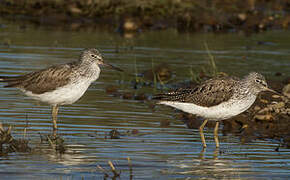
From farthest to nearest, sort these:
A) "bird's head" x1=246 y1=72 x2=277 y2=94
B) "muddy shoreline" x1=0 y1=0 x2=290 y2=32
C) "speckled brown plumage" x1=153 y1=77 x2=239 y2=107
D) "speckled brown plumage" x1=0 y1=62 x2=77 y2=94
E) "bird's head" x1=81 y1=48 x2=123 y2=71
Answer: "muddy shoreline" x1=0 y1=0 x2=290 y2=32, "bird's head" x1=81 y1=48 x2=123 y2=71, "speckled brown plumage" x1=0 y1=62 x2=77 y2=94, "bird's head" x1=246 y1=72 x2=277 y2=94, "speckled brown plumage" x1=153 y1=77 x2=239 y2=107

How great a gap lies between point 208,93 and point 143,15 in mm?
17133

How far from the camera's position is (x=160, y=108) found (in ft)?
53.9

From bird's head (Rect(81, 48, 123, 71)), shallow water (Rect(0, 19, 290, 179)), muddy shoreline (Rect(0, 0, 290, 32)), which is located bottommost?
shallow water (Rect(0, 19, 290, 179))

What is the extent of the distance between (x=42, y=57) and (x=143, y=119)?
7508mm

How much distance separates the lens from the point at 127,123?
46.8 feet

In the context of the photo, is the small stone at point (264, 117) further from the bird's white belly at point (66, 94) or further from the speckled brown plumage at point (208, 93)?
the bird's white belly at point (66, 94)

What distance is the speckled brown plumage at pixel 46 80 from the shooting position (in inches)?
545

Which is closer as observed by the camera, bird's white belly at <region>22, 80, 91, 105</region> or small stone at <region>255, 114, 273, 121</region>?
bird's white belly at <region>22, 80, 91, 105</region>

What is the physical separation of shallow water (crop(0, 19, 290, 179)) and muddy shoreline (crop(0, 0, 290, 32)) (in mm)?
3880

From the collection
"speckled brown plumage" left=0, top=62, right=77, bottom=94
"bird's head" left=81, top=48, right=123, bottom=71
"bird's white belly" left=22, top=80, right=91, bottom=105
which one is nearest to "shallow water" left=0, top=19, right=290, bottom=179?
"bird's white belly" left=22, top=80, right=91, bottom=105

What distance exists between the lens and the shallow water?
10.9m

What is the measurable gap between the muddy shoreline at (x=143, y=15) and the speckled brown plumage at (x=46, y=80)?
49.1ft

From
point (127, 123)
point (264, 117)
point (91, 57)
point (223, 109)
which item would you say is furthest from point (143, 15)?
point (223, 109)

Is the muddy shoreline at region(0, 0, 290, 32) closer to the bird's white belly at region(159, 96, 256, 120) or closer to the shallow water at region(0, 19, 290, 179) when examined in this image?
the shallow water at region(0, 19, 290, 179)
